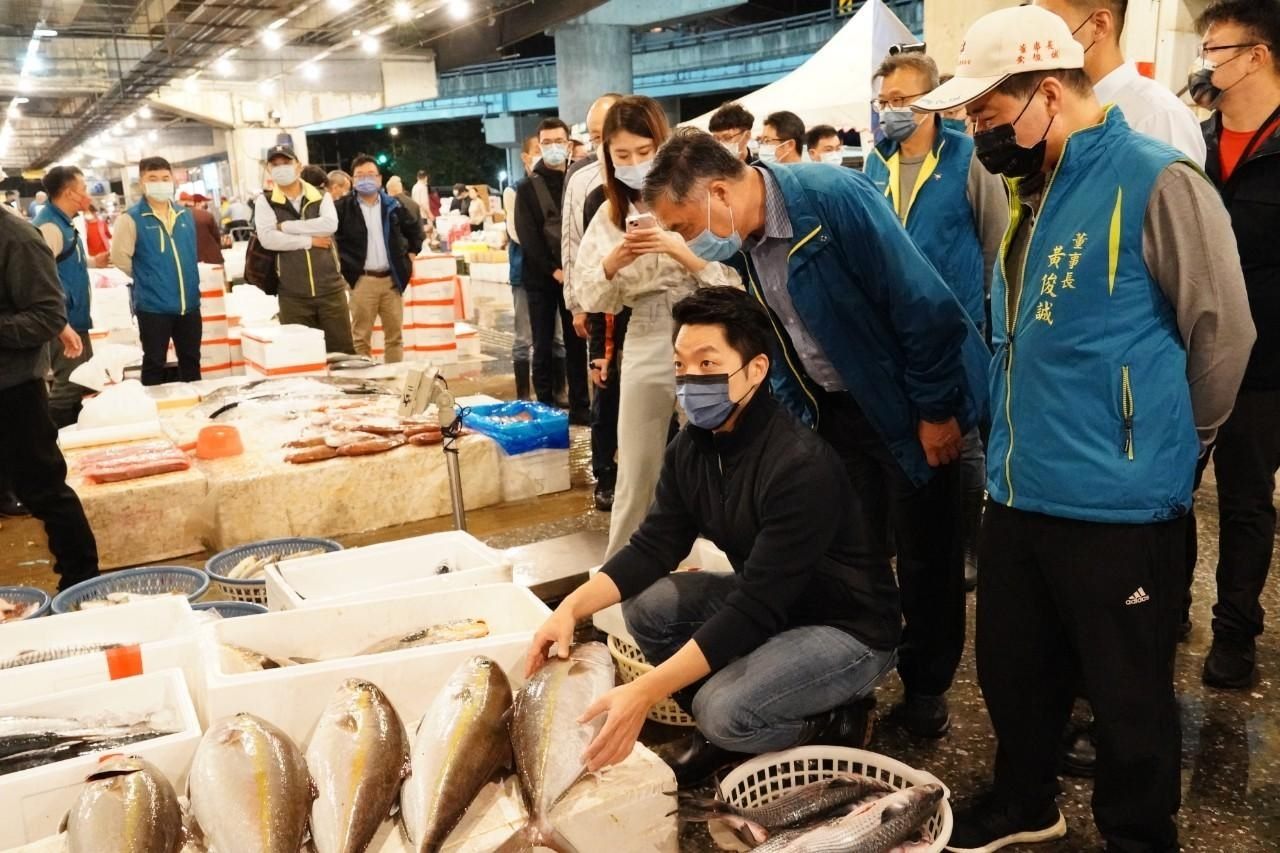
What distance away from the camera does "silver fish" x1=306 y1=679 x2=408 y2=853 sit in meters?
1.99

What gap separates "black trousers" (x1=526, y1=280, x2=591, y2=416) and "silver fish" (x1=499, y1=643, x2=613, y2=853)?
15.7 ft

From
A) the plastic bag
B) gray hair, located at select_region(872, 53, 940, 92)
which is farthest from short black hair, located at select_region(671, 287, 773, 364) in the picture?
the plastic bag

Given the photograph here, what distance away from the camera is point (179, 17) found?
57.2ft

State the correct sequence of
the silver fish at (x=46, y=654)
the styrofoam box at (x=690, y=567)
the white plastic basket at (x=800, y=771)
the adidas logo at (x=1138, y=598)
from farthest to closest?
the styrofoam box at (x=690, y=567)
the silver fish at (x=46, y=654)
the white plastic basket at (x=800, y=771)
the adidas logo at (x=1138, y=598)

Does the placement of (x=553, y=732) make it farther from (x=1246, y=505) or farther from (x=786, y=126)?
(x=786, y=126)

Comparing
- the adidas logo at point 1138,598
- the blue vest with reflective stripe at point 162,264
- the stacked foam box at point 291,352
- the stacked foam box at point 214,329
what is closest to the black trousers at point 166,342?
the blue vest with reflective stripe at point 162,264

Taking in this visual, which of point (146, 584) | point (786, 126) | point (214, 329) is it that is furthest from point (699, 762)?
point (214, 329)

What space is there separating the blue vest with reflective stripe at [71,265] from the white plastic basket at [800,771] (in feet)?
22.2

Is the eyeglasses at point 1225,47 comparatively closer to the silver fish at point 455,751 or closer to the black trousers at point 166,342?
the silver fish at point 455,751

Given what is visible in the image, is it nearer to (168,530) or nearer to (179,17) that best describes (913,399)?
(168,530)

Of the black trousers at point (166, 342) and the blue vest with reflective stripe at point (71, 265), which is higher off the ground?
A: the blue vest with reflective stripe at point (71, 265)

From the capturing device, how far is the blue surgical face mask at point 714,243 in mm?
2836

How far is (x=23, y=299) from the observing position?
4227mm

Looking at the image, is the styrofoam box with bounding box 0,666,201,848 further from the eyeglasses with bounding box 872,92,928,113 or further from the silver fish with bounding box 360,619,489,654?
the eyeglasses with bounding box 872,92,928,113
